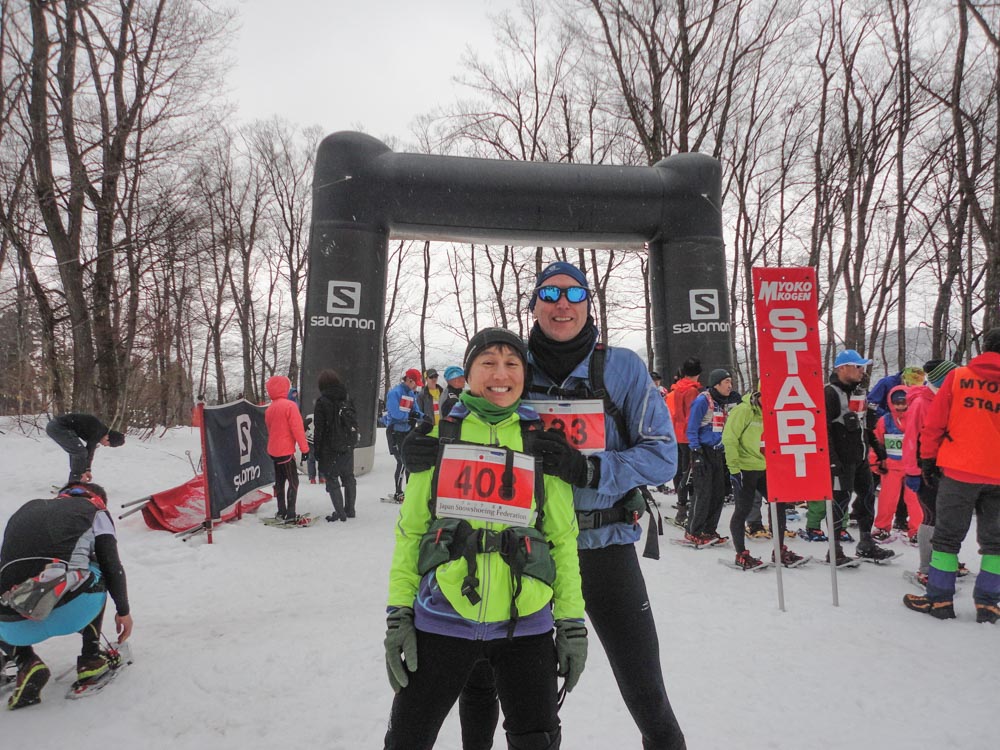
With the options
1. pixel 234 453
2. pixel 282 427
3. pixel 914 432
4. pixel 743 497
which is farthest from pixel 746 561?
pixel 234 453

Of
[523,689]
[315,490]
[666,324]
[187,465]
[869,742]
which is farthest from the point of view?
[666,324]

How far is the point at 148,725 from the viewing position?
2.86m

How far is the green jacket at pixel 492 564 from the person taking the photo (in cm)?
173

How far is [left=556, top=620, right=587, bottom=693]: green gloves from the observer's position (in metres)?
1.78

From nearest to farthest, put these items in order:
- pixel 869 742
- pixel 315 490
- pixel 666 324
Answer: pixel 869 742 → pixel 315 490 → pixel 666 324

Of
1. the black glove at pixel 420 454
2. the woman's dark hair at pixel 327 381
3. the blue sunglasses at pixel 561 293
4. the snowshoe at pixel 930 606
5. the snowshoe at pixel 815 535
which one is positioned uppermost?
the blue sunglasses at pixel 561 293

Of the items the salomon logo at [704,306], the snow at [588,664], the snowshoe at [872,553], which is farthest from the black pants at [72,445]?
the salomon logo at [704,306]

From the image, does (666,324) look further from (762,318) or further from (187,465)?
(187,465)

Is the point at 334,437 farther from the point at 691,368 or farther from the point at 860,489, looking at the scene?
the point at 860,489

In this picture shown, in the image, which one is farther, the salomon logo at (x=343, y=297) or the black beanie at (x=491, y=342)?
the salomon logo at (x=343, y=297)

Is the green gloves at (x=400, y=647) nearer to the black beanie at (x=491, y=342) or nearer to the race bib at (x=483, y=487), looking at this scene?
the race bib at (x=483, y=487)

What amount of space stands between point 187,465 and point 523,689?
400 inches

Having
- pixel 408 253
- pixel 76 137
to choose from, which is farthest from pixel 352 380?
pixel 408 253

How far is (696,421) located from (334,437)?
458cm
